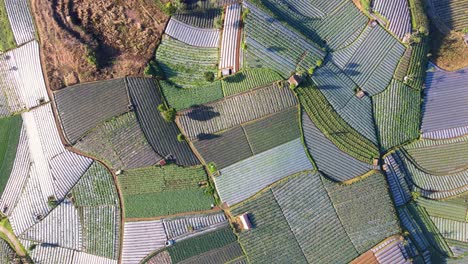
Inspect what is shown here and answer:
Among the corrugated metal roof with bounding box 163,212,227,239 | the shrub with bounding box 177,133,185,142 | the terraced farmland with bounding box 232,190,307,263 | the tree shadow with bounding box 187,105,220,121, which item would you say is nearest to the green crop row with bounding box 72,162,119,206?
the corrugated metal roof with bounding box 163,212,227,239

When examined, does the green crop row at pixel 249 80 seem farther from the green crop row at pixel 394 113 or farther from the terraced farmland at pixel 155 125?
the green crop row at pixel 394 113

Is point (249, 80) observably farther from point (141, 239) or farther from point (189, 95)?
point (141, 239)

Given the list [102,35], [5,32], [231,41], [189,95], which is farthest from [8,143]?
[231,41]

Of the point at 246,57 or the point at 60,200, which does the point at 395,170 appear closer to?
the point at 246,57

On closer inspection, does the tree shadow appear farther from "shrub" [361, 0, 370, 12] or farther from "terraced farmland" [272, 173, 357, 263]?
"shrub" [361, 0, 370, 12]

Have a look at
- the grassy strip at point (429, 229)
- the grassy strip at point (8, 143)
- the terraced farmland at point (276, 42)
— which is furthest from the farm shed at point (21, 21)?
the grassy strip at point (429, 229)

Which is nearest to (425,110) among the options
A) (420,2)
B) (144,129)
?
(420,2)
